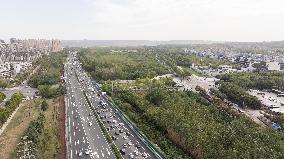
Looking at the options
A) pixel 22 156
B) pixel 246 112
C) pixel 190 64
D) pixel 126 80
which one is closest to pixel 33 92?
pixel 126 80

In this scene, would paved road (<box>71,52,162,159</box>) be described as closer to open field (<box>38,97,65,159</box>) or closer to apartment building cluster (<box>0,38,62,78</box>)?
open field (<box>38,97,65,159</box>)

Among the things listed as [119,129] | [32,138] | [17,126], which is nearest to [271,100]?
[119,129]

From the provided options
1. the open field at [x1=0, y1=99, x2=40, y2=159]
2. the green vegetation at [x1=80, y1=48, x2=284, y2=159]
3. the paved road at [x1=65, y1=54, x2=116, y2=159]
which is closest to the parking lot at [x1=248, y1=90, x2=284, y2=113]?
the green vegetation at [x1=80, y1=48, x2=284, y2=159]

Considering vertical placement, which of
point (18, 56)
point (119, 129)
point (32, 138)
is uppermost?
point (18, 56)

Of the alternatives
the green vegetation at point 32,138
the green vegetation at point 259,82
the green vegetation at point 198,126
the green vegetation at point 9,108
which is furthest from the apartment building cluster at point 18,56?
the green vegetation at point 259,82

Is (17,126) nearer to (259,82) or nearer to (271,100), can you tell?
(271,100)

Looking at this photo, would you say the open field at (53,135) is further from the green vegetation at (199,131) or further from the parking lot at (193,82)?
the parking lot at (193,82)

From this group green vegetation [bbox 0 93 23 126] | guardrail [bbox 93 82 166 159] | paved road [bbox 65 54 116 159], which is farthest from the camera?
green vegetation [bbox 0 93 23 126]
